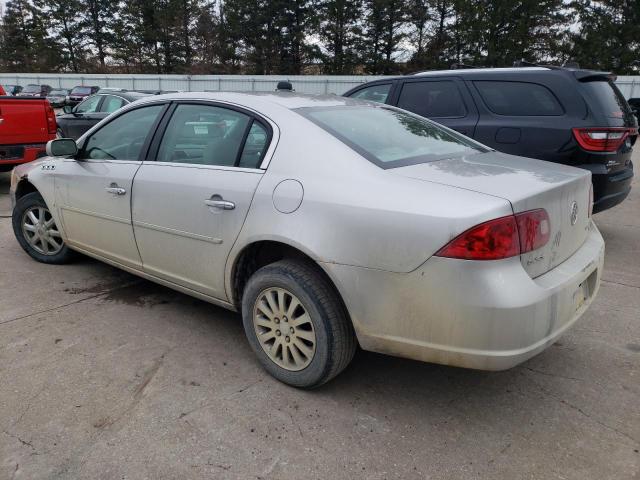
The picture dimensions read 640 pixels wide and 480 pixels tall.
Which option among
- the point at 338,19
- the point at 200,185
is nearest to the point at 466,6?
the point at 338,19

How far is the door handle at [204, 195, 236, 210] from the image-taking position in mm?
2828

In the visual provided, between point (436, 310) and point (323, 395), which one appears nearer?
point (436, 310)

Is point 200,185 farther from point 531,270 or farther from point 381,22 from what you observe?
point 381,22

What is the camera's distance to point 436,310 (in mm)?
2197

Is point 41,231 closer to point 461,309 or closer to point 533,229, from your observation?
point 461,309

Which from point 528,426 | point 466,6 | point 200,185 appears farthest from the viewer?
point 466,6

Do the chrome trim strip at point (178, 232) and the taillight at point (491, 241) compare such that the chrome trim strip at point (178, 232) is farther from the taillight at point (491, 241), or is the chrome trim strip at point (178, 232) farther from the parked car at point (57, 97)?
the parked car at point (57, 97)

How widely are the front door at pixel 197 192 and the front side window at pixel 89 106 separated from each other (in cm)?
881

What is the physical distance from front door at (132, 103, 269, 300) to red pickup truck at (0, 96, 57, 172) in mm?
5010

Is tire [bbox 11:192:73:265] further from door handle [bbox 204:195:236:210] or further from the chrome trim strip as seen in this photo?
door handle [bbox 204:195:236:210]

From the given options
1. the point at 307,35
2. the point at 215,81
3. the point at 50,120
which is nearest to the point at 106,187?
the point at 50,120

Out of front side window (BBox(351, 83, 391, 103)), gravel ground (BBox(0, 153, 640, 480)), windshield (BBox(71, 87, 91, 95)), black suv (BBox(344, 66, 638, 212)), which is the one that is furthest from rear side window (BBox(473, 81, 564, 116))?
windshield (BBox(71, 87, 91, 95))

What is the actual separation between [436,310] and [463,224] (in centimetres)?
38

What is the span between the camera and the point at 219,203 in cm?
287
